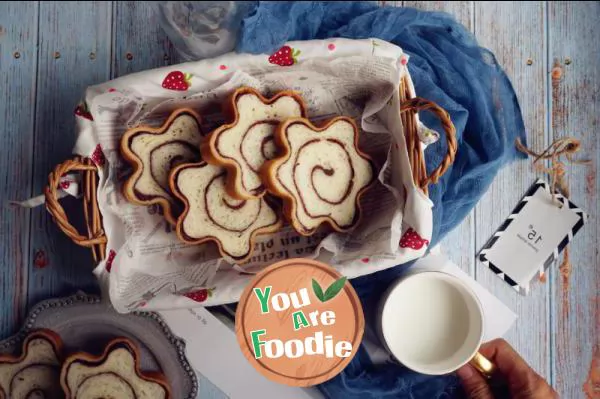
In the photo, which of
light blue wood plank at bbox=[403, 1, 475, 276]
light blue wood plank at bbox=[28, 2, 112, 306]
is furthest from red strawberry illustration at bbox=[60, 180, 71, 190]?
light blue wood plank at bbox=[403, 1, 475, 276]

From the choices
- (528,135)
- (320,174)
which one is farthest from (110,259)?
(528,135)

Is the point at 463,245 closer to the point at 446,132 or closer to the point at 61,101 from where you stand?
the point at 446,132

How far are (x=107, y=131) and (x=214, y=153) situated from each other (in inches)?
6.0

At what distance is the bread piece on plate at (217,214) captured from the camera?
2.83 ft

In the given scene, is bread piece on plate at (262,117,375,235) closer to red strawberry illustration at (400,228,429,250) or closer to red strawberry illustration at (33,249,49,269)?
red strawberry illustration at (400,228,429,250)

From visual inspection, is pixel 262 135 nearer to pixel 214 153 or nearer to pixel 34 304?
pixel 214 153

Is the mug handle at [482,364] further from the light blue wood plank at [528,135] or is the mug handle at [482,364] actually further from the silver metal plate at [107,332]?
the silver metal plate at [107,332]

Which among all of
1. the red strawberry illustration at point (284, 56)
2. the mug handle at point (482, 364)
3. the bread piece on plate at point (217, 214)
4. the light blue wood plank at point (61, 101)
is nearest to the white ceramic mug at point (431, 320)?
the mug handle at point (482, 364)

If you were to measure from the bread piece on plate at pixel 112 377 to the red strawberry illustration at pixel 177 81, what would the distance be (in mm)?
367

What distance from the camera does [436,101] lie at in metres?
0.92

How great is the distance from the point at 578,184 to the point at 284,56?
0.55m

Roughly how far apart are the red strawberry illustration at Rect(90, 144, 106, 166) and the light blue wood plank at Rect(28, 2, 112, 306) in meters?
0.12

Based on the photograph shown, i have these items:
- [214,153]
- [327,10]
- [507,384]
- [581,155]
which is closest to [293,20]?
[327,10]

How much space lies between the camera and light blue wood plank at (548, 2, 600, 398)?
1011 millimetres
